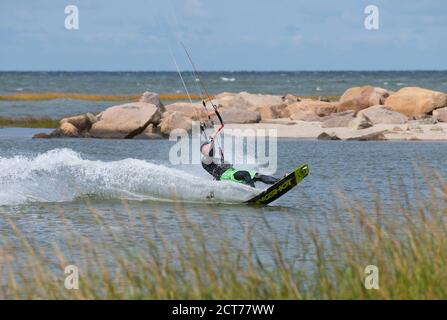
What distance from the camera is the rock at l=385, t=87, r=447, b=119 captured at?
162 ft

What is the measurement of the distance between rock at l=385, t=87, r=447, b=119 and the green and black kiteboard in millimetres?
29291

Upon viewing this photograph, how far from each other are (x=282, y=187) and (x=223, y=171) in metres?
1.32

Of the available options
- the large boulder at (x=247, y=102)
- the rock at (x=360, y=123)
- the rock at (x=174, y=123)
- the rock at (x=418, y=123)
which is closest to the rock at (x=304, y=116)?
the large boulder at (x=247, y=102)

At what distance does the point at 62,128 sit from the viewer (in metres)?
46.7

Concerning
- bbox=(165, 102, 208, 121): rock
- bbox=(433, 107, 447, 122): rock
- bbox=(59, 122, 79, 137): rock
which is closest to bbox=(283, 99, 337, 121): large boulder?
bbox=(165, 102, 208, 121): rock

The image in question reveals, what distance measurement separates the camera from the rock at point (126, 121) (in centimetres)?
4522

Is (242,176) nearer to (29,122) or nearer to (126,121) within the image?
(126,121)

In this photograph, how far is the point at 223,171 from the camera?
69.5 feet

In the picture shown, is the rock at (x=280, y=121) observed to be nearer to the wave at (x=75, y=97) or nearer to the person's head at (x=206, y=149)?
the person's head at (x=206, y=149)

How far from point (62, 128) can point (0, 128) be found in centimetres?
928

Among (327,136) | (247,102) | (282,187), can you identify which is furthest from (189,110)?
(282,187)

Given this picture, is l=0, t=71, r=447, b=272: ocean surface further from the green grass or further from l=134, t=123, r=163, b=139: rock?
the green grass

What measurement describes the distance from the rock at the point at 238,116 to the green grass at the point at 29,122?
10.9 m

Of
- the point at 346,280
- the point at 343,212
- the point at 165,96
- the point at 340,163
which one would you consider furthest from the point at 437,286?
the point at 165,96
